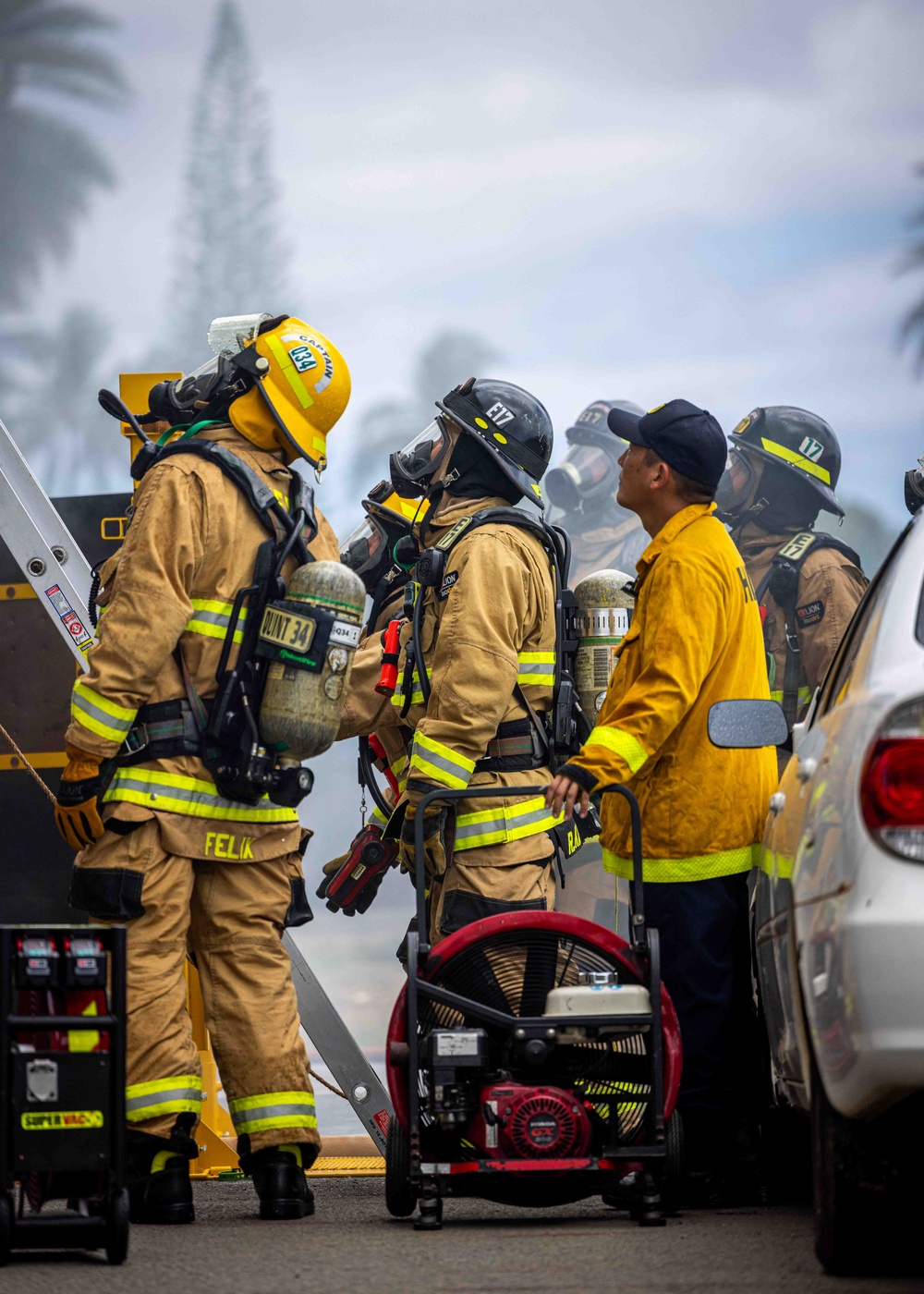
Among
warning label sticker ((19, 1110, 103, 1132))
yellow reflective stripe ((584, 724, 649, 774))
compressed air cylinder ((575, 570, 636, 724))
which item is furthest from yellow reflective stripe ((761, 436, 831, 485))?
warning label sticker ((19, 1110, 103, 1132))

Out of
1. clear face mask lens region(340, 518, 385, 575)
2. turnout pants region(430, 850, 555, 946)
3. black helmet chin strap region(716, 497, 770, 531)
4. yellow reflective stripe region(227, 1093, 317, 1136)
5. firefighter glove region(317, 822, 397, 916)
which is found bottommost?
yellow reflective stripe region(227, 1093, 317, 1136)

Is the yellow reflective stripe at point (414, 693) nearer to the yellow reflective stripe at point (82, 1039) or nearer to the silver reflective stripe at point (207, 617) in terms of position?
the silver reflective stripe at point (207, 617)

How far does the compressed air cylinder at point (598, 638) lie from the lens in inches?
202

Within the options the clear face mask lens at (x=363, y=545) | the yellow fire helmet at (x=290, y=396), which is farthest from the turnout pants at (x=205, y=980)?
the clear face mask lens at (x=363, y=545)

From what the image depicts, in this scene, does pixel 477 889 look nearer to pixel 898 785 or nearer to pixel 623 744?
pixel 623 744

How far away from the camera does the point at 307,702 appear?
4.12m

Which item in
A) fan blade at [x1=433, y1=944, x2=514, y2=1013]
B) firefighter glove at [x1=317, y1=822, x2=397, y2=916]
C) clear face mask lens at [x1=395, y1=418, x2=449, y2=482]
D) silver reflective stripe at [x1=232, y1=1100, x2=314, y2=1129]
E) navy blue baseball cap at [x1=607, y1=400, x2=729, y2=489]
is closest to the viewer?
fan blade at [x1=433, y1=944, x2=514, y2=1013]

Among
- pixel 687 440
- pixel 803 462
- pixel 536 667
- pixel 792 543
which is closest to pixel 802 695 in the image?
pixel 792 543

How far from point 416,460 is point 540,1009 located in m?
2.58

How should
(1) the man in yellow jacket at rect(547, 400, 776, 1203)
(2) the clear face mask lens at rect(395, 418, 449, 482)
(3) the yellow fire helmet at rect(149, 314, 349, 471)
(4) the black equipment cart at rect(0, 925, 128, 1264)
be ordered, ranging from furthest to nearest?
1. (2) the clear face mask lens at rect(395, 418, 449, 482)
2. (3) the yellow fire helmet at rect(149, 314, 349, 471)
3. (1) the man in yellow jacket at rect(547, 400, 776, 1203)
4. (4) the black equipment cart at rect(0, 925, 128, 1264)

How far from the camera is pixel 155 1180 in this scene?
3.86 metres

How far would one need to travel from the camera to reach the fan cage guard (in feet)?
11.5

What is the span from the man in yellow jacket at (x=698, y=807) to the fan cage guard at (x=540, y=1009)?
0.39m

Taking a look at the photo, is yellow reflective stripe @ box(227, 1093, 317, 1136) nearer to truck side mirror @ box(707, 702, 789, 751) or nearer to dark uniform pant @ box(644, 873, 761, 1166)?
dark uniform pant @ box(644, 873, 761, 1166)
